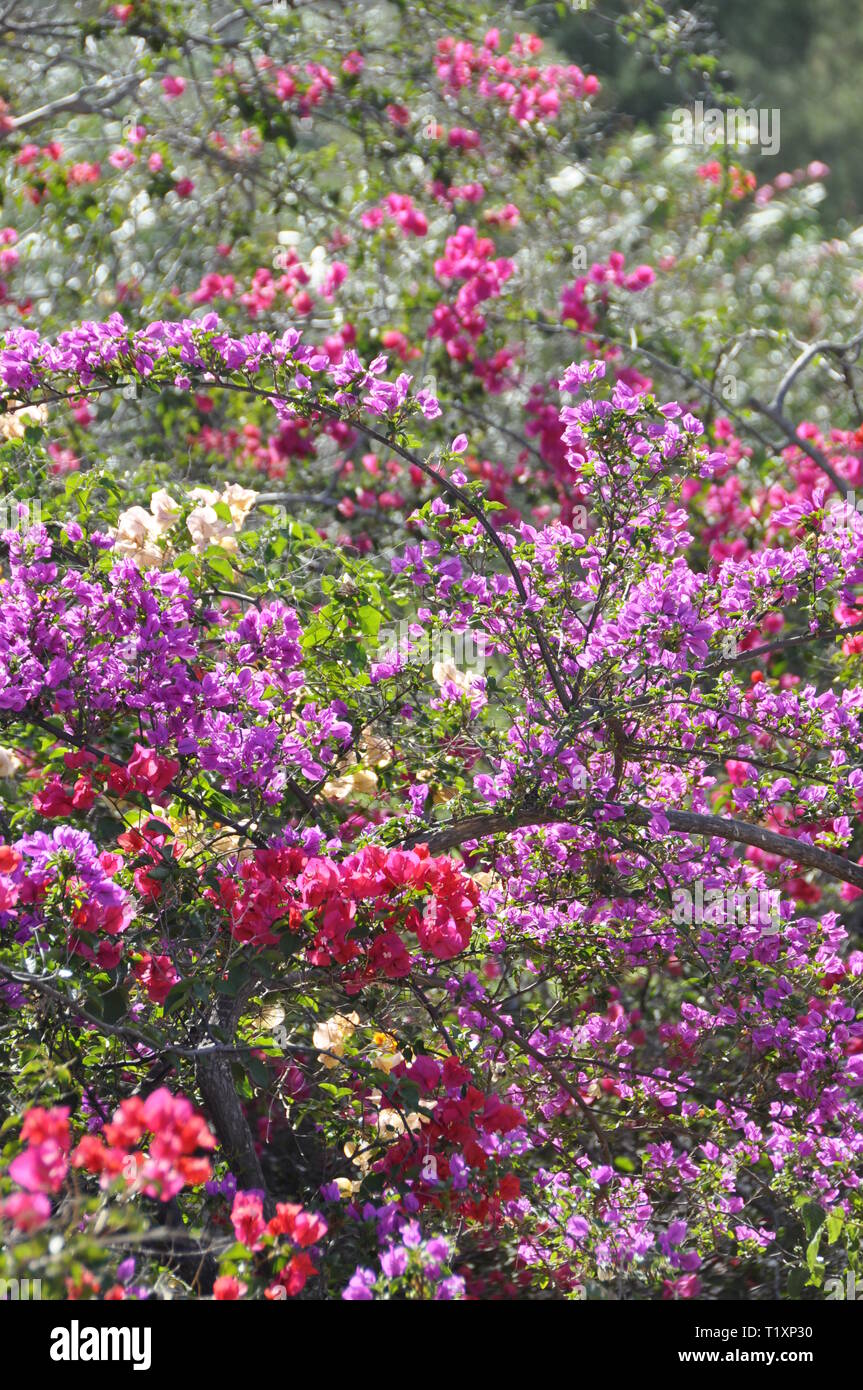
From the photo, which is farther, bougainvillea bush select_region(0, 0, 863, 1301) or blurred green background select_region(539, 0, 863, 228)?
blurred green background select_region(539, 0, 863, 228)

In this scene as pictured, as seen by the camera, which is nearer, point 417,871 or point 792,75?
point 417,871

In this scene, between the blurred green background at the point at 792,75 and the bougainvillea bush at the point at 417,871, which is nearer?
the bougainvillea bush at the point at 417,871

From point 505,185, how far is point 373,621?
4.00 metres

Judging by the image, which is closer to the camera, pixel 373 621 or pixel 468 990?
pixel 468 990

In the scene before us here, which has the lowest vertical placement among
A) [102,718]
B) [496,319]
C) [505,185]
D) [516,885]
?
[516,885]

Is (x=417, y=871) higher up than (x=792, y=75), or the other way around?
(x=792, y=75)

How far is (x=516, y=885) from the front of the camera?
2.53 m

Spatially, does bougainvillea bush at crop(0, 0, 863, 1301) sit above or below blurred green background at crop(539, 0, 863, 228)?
below

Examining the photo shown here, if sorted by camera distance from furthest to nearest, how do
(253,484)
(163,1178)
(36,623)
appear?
(253,484)
(36,623)
(163,1178)

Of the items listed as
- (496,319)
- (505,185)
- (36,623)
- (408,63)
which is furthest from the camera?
(505,185)

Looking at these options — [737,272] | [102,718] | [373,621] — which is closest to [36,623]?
[102,718]

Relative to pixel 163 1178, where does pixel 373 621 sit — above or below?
above

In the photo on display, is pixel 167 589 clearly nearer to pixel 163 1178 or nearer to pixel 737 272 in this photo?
pixel 163 1178

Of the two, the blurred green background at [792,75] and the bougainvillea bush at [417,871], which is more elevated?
the blurred green background at [792,75]
